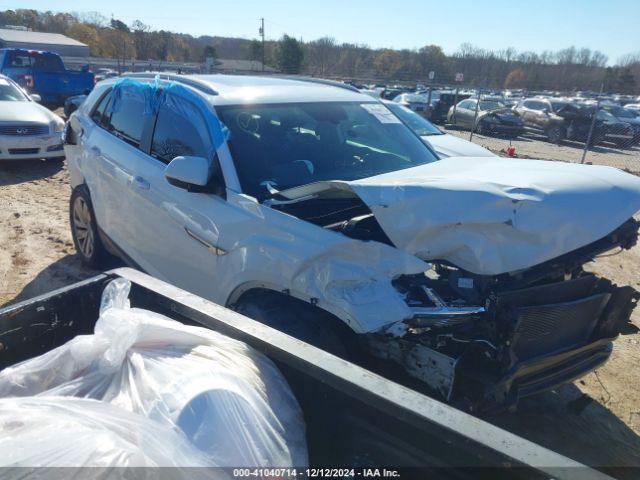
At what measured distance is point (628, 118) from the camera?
73.5ft

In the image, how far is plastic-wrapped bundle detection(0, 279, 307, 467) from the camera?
1.37 m

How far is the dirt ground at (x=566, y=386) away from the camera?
2.96 meters

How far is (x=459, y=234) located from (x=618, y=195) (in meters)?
0.99

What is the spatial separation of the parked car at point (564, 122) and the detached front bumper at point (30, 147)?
58.9 ft

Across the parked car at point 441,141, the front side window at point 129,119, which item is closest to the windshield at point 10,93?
the front side window at point 129,119

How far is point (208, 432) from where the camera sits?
134 cm

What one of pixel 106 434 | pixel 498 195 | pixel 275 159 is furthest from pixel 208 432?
pixel 275 159

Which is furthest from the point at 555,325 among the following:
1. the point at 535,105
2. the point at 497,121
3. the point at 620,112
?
the point at 620,112

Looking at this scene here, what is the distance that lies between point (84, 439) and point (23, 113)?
10208 millimetres

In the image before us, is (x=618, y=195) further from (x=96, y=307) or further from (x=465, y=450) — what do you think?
(x=96, y=307)

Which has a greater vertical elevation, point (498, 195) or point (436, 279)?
point (498, 195)

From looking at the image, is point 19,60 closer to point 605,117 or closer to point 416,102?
point 416,102

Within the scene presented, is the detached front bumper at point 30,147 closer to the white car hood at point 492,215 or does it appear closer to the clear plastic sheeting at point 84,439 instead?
the white car hood at point 492,215

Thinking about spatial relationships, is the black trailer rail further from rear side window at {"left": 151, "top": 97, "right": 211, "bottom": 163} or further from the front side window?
the front side window
